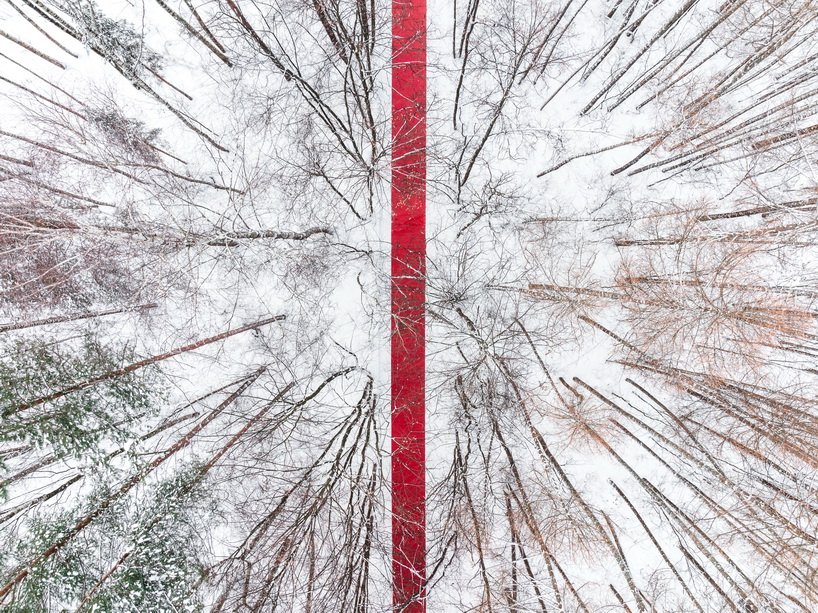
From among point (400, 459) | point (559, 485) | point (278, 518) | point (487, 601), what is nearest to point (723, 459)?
point (559, 485)

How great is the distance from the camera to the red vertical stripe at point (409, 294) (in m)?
7.32

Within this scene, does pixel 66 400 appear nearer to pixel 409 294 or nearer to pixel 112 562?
pixel 112 562

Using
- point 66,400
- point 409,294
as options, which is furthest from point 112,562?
point 409,294

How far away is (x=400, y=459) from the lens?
7562 millimetres

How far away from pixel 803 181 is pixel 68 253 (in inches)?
423

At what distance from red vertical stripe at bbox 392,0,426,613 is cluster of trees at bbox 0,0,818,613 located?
195mm

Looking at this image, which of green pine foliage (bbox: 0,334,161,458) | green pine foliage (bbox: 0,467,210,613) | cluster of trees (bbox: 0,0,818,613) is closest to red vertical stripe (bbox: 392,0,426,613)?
cluster of trees (bbox: 0,0,818,613)

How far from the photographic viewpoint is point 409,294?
762 centimetres

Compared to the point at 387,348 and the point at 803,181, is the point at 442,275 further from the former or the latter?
the point at 803,181

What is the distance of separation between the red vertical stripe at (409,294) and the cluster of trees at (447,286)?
195 millimetres

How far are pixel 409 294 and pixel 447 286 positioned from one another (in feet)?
2.09

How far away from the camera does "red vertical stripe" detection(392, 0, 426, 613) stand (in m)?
7.32

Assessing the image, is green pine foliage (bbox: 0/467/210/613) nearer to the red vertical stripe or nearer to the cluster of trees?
the cluster of trees

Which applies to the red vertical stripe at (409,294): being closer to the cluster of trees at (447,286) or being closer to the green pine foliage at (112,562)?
the cluster of trees at (447,286)
